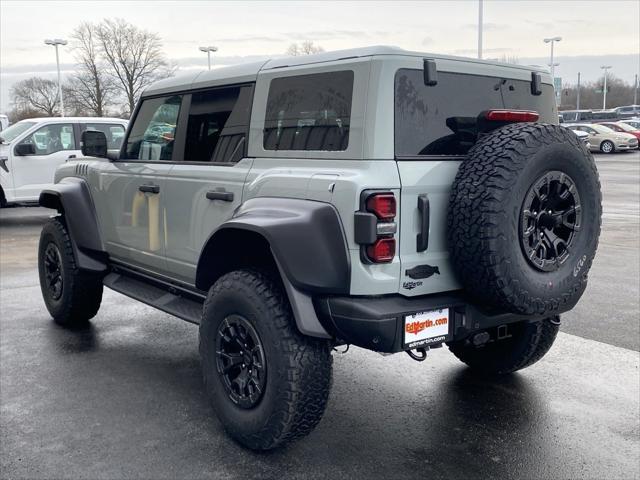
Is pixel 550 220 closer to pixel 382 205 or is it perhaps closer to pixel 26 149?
pixel 382 205

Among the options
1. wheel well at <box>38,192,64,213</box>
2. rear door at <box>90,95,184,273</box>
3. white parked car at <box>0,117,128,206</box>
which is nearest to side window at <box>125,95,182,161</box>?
rear door at <box>90,95,184,273</box>

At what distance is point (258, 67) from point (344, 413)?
2.09 meters

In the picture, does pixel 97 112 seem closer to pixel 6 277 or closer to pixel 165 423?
pixel 6 277

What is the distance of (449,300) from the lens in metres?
3.25

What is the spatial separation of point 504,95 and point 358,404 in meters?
2.01

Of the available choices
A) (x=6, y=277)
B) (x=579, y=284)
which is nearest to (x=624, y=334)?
(x=579, y=284)

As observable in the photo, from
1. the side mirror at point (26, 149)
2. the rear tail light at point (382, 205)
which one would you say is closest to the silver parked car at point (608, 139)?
the side mirror at point (26, 149)

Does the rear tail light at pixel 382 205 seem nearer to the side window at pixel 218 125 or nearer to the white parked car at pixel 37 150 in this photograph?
the side window at pixel 218 125

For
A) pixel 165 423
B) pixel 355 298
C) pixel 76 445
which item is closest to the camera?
pixel 355 298

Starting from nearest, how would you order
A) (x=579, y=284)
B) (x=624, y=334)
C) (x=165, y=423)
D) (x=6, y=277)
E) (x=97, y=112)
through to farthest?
(x=579, y=284)
(x=165, y=423)
(x=624, y=334)
(x=6, y=277)
(x=97, y=112)

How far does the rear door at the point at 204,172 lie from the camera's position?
3.90m

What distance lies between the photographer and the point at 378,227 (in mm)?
3008

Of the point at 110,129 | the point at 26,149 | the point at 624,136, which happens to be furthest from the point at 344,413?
the point at 624,136

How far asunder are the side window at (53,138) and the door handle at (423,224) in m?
10.8
